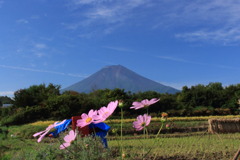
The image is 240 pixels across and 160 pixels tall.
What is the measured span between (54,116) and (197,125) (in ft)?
22.6

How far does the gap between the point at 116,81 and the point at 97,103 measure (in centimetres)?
16190

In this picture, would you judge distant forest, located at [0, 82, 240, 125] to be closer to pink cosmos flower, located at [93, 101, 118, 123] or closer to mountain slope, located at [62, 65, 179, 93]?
pink cosmos flower, located at [93, 101, 118, 123]

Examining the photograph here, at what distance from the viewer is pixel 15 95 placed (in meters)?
16.0

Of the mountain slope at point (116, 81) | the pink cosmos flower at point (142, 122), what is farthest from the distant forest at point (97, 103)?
the mountain slope at point (116, 81)

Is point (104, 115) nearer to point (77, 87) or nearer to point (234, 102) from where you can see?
point (234, 102)

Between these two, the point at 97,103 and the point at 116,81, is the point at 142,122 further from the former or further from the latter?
the point at 116,81

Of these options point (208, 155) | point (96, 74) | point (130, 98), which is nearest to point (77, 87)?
point (96, 74)

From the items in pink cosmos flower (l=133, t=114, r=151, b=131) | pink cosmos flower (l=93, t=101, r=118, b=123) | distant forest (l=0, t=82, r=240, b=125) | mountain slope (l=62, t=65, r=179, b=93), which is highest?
mountain slope (l=62, t=65, r=179, b=93)

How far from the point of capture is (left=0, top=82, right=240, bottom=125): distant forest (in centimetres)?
1417

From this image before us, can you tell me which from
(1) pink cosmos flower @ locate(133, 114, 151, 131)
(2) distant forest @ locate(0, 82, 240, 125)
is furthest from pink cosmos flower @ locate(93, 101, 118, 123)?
(2) distant forest @ locate(0, 82, 240, 125)

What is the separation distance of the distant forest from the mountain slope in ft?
452

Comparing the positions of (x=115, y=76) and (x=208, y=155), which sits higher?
(x=115, y=76)

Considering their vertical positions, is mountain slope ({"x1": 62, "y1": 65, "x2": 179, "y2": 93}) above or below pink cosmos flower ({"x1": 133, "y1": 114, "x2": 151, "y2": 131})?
above

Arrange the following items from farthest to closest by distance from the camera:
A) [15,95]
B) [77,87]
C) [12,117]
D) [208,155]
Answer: [77,87] → [15,95] → [12,117] → [208,155]
